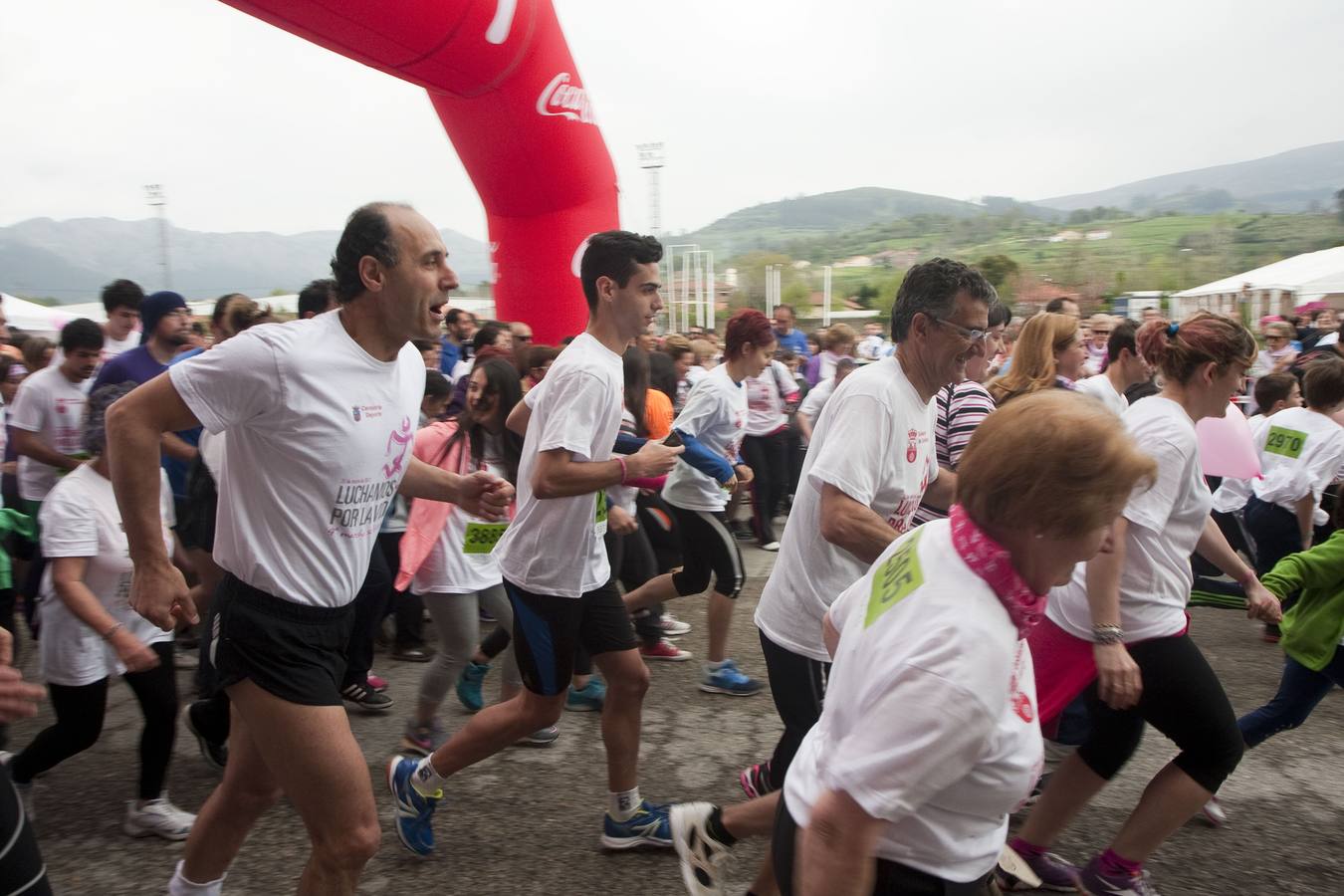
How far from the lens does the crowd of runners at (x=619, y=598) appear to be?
135 cm

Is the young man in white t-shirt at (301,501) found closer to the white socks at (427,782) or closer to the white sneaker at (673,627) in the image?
the white socks at (427,782)

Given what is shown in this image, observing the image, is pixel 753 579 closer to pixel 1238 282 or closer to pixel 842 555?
pixel 842 555

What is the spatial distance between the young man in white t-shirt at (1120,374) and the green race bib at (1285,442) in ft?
3.74

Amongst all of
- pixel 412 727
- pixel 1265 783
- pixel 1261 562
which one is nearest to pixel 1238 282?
pixel 1261 562

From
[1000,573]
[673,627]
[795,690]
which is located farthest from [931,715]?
[673,627]

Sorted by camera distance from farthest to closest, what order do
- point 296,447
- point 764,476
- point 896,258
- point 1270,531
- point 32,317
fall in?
point 896,258 < point 32,317 < point 764,476 < point 1270,531 < point 296,447

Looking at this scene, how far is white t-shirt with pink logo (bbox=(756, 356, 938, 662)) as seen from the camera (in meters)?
2.34

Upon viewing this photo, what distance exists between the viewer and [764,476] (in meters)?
7.58

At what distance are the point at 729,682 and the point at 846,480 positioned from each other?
8.06 ft

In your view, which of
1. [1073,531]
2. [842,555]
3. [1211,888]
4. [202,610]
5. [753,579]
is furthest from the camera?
[753,579]

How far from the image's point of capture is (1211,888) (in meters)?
2.92

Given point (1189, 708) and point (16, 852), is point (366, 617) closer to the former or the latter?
point (16, 852)

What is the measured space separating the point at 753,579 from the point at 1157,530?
4195 millimetres

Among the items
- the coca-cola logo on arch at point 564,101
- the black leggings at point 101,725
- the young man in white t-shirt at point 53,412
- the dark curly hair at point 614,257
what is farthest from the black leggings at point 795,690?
the coca-cola logo on arch at point 564,101
